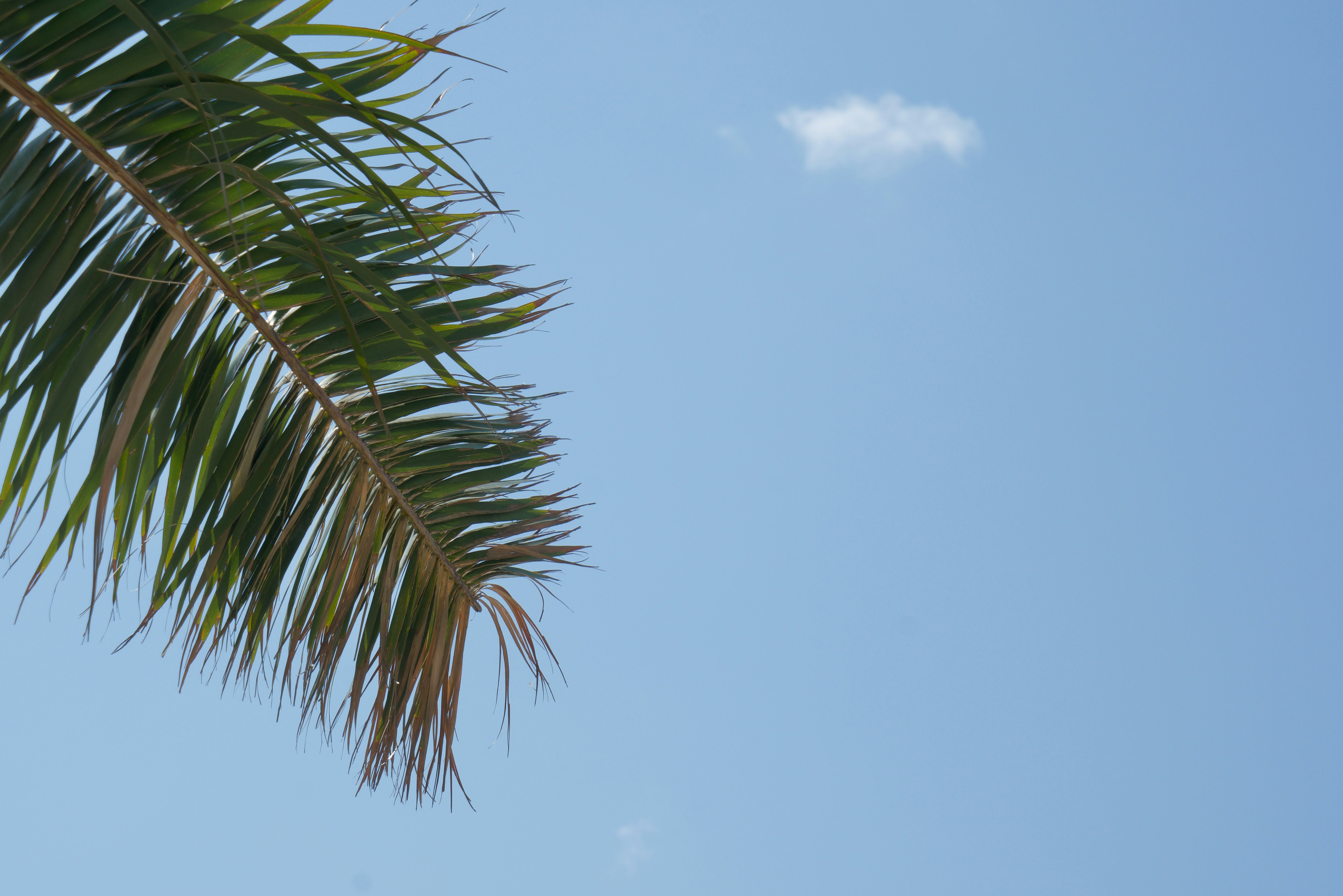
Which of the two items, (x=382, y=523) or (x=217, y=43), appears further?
(x=382, y=523)

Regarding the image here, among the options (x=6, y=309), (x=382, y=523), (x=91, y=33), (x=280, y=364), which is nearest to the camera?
(x=91, y=33)

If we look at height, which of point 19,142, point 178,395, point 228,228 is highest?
point 228,228

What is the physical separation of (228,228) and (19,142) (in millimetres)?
323

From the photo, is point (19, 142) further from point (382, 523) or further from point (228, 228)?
point (382, 523)

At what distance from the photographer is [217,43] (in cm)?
139

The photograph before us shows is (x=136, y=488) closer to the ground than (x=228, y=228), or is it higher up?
closer to the ground

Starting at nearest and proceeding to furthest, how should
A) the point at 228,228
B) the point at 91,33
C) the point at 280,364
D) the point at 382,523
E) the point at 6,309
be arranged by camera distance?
the point at 91,33 < the point at 6,309 < the point at 228,228 < the point at 280,364 < the point at 382,523

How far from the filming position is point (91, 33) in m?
1.31

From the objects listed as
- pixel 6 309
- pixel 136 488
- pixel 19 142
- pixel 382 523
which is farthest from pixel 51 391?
pixel 382 523

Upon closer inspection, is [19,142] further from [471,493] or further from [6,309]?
[471,493]

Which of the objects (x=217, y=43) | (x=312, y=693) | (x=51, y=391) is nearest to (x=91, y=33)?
(x=217, y=43)

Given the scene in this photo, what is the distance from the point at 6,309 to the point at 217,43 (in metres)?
0.48

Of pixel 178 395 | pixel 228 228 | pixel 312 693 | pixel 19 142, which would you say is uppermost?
pixel 228 228

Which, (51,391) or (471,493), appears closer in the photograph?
(51,391)
